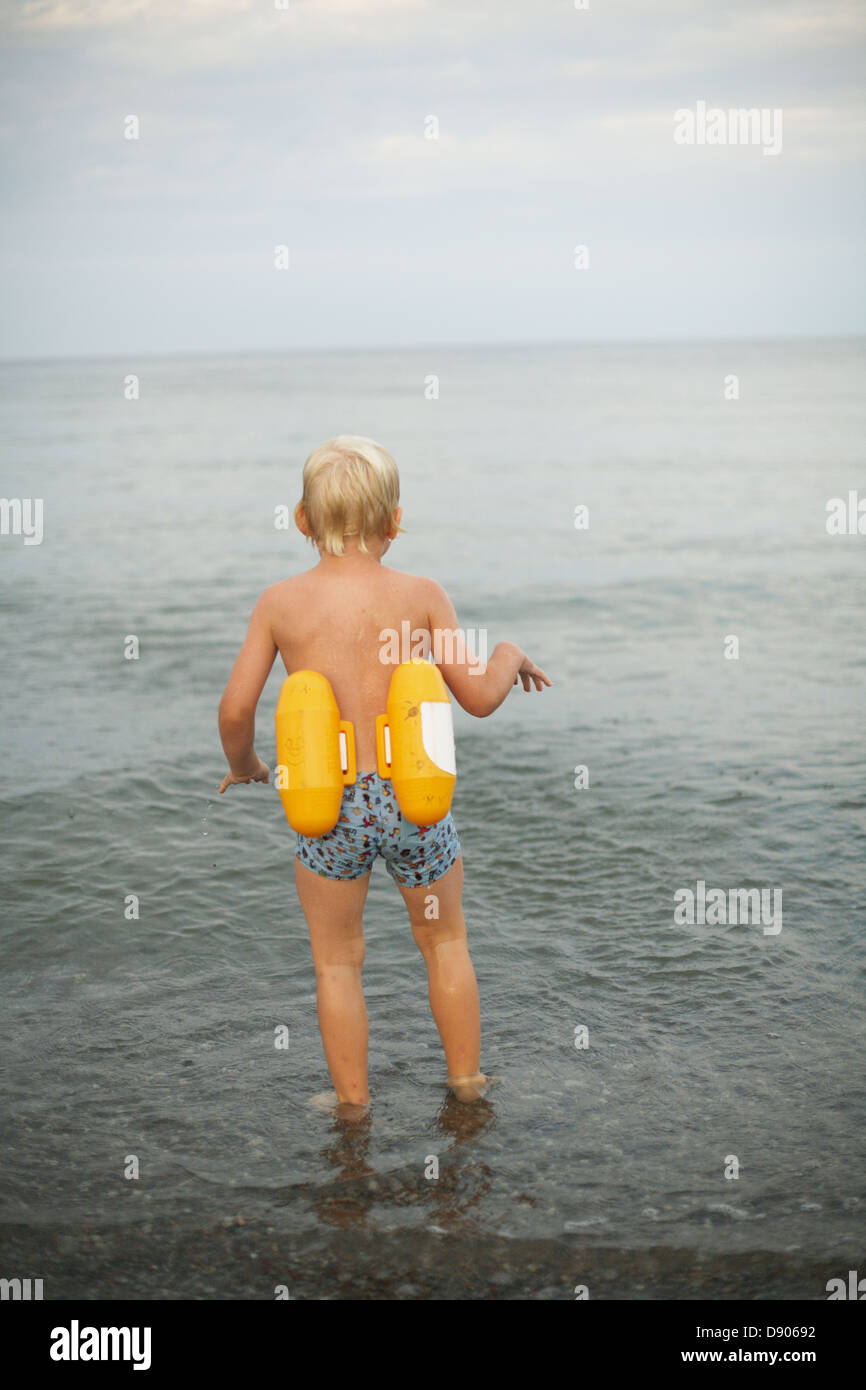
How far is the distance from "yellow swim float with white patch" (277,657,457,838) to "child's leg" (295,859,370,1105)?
1.02 ft

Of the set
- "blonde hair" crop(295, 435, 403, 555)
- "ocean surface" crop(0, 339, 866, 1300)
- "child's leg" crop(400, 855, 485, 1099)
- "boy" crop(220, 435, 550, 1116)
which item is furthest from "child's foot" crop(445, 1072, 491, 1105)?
"blonde hair" crop(295, 435, 403, 555)

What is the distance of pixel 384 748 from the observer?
4.13 metres

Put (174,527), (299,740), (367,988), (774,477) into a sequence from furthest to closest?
1. (774,477)
2. (174,527)
3. (367,988)
4. (299,740)

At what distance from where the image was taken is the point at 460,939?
4.47 metres

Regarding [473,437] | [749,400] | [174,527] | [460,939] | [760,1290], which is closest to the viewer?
[760,1290]

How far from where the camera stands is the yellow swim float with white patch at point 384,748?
13.3ft

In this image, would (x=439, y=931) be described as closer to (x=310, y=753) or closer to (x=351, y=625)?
(x=310, y=753)

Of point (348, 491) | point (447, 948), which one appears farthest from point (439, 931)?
point (348, 491)

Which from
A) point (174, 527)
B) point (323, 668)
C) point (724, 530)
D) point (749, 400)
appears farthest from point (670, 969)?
point (749, 400)

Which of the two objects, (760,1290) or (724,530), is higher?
(724,530)

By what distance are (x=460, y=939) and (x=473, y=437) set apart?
4186 centimetres

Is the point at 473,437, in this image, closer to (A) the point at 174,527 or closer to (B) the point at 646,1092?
(A) the point at 174,527

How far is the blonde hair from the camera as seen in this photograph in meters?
4.02

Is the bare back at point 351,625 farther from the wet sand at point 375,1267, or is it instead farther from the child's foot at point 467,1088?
the wet sand at point 375,1267
